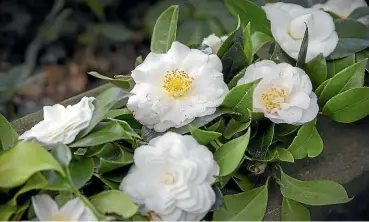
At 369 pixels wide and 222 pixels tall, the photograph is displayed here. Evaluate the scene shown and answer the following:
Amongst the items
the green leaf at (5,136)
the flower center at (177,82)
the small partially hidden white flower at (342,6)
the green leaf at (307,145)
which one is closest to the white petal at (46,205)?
the green leaf at (5,136)

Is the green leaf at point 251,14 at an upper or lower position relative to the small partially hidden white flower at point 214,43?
upper

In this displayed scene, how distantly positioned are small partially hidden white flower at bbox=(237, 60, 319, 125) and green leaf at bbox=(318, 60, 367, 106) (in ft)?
0.15

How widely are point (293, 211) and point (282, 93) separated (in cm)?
16

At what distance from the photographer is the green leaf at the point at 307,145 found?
0.89 meters

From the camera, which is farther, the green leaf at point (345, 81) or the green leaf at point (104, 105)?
the green leaf at point (345, 81)

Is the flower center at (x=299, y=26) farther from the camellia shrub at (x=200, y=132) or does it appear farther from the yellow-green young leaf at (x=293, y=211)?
the yellow-green young leaf at (x=293, y=211)

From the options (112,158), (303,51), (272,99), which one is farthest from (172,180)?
(303,51)

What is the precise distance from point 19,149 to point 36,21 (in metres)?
1.37

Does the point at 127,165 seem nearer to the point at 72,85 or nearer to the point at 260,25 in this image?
the point at 260,25

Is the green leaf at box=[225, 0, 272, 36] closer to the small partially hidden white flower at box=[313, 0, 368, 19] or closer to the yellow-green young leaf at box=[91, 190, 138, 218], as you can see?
the small partially hidden white flower at box=[313, 0, 368, 19]

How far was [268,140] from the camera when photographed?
0.88 m

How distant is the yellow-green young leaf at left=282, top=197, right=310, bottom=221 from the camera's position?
2.83ft

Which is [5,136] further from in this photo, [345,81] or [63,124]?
[345,81]

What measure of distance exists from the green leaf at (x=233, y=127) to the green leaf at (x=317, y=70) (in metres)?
0.17
